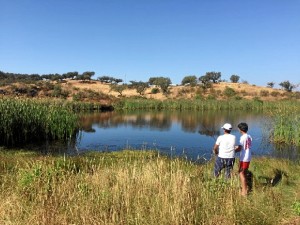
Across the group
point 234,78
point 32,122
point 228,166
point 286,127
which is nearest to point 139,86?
point 234,78

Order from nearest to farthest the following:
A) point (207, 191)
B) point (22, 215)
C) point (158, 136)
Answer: point (22, 215) < point (207, 191) < point (158, 136)

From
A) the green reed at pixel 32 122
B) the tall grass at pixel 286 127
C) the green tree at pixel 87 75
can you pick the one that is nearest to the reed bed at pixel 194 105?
the tall grass at pixel 286 127

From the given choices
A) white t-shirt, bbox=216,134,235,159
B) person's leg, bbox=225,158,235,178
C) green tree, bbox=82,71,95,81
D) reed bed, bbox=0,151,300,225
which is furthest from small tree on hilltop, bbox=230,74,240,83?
reed bed, bbox=0,151,300,225

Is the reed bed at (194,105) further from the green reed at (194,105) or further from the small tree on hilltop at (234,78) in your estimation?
the small tree on hilltop at (234,78)

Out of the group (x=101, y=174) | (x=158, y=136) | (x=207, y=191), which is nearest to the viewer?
(x=207, y=191)

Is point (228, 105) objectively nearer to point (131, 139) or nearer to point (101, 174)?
point (131, 139)

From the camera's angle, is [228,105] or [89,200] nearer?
[89,200]

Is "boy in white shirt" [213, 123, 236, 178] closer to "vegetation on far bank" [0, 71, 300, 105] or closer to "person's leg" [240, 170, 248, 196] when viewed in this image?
"person's leg" [240, 170, 248, 196]

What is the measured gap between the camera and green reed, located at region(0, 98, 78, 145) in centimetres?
1748

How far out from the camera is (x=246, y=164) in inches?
340

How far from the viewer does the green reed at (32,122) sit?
17484 millimetres

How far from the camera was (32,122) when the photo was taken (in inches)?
755

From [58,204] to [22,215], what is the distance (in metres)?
0.63

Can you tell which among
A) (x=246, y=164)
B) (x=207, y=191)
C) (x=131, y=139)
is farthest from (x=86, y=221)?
(x=131, y=139)
